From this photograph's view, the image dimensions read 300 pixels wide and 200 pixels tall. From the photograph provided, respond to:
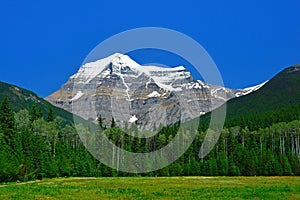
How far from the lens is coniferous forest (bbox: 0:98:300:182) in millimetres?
83438

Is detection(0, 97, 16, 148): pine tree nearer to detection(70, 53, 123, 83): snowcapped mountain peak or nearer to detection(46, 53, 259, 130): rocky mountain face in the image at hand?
detection(46, 53, 259, 130): rocky mountain face

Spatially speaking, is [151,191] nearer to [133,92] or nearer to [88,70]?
[88,70]

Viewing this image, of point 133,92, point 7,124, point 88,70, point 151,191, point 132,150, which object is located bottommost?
point 151,191

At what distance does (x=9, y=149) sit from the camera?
78.1m

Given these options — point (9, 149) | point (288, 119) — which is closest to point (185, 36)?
point (9, 149)

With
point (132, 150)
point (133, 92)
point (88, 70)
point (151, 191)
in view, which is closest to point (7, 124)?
point (88, 70)

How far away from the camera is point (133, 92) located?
86.4 metres

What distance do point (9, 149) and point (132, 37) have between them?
4945 centimetres

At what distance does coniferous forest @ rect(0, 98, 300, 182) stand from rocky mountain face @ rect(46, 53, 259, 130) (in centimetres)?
952

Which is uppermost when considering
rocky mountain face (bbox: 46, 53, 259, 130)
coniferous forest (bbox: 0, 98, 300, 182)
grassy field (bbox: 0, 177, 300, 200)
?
rocky mountain face (bbox: 46, 53, 259, 130)

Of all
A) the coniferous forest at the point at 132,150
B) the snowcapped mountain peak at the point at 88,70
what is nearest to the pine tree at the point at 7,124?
the coniferous forest at the point at 132,150

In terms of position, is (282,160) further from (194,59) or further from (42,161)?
(194,59)

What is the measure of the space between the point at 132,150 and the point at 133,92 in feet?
137

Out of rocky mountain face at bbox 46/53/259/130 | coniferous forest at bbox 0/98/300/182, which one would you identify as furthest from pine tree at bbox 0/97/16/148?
rocky mountain face at bbox 46/53/259/130
